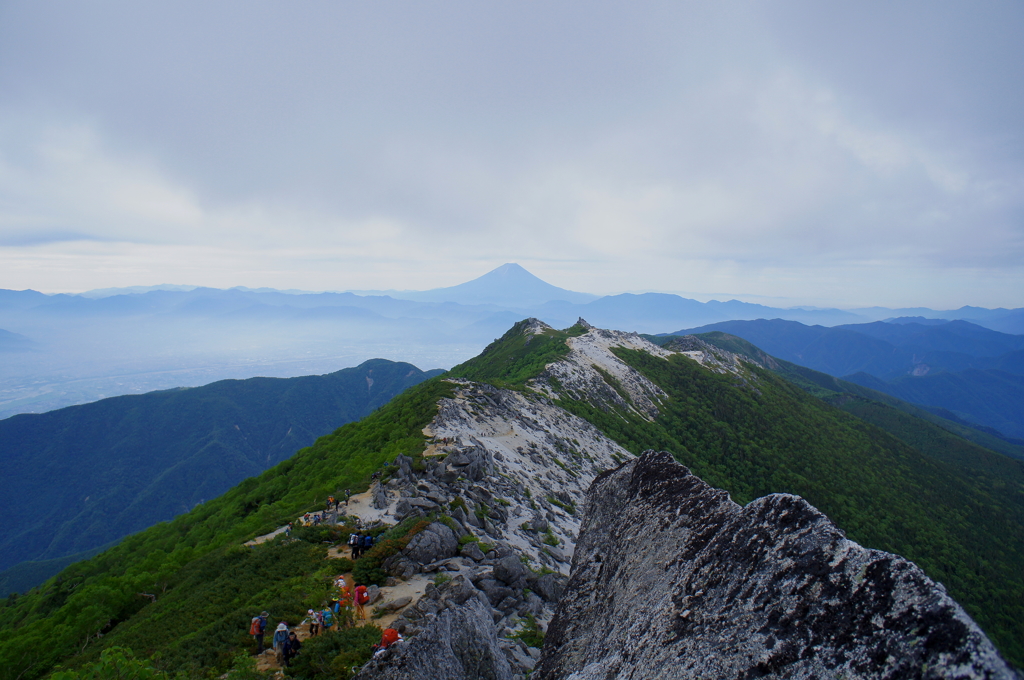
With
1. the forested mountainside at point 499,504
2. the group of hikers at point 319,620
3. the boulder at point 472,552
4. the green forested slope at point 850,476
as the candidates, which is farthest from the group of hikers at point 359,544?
the green forested slope at point 850,476

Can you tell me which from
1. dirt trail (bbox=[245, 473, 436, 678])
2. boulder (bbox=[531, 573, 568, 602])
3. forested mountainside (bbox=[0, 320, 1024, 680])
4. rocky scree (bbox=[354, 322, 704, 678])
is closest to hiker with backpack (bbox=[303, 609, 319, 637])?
dirt trail (bbox=[245, 473, 436, 678])

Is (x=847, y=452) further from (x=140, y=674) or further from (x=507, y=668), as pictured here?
(x=140, y=674)

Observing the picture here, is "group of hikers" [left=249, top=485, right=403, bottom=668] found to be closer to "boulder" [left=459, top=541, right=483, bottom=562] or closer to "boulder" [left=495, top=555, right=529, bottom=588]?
"boulder" [left=459, top=541, right=483, bottom=562]

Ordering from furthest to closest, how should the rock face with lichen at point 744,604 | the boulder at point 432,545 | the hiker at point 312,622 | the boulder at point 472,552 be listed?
1. the boulder at point 472,552
2. the boulder at point 432,545
3. the hiker at point 312,622
4. the rock face with lichen at point 744,604

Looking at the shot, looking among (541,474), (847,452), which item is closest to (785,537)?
(541,474)

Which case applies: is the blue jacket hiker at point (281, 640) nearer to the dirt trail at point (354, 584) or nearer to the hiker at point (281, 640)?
the hiker at point (281, 640)

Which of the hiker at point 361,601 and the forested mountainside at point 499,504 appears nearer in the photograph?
the hiker at point 361,601

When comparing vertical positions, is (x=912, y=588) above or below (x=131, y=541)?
above
